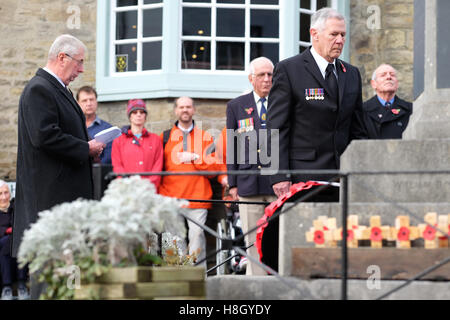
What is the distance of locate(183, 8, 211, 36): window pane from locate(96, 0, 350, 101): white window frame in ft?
0.40

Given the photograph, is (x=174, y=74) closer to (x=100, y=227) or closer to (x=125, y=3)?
(x=125, y=3)

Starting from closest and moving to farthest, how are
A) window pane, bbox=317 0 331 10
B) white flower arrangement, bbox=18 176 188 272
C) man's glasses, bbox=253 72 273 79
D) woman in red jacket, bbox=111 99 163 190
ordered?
white flower arrangement, bbox=18 176 188 272 < man's glasses, bbox=253 72 273 79 < woman in red jacket, bbox=111 99 163 190 < window pane, bbox=317 0 331 10

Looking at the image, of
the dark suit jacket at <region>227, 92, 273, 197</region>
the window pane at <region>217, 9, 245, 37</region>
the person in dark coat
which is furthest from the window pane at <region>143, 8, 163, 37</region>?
the dark suit jacket at <region>227, 92, 273, 197</region>

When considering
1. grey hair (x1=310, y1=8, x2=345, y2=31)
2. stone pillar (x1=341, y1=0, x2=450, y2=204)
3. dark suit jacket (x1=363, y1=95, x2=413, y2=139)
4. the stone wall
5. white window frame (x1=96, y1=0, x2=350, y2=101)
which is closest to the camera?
stone pillar (x1=341, y1=0, x2=450, y2=204)

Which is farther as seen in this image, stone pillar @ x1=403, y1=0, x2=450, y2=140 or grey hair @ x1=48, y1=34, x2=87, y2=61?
grey hair @ x1=48, y1=34, x2=87, y2=61

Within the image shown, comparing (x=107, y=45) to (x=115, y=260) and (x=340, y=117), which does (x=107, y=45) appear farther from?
(x=115, y=260)

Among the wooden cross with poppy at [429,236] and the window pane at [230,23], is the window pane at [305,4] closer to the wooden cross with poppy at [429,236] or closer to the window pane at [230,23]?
the window pane at [230,23]

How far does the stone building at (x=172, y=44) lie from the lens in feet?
38.5

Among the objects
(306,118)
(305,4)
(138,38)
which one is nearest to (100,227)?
(306,118)

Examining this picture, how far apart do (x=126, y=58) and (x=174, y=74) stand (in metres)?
0.85

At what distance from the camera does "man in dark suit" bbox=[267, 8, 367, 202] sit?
678 centimetres

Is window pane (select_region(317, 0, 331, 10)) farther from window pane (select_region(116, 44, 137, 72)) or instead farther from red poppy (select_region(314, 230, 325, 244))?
red poppy (select_region(314, 230, 325, 244))

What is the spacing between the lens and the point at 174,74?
1170 cm

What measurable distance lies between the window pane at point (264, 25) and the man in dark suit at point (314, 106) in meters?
5.13
